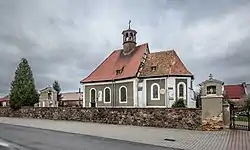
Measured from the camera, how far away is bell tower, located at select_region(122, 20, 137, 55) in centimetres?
4522

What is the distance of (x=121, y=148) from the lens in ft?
37.7

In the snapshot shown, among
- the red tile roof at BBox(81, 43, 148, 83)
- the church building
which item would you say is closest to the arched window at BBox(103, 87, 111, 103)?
the church building

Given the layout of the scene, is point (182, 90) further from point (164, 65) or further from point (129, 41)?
point (129, 41)

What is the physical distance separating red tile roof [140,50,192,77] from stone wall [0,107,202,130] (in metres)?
13.9

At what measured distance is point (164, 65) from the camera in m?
39.5

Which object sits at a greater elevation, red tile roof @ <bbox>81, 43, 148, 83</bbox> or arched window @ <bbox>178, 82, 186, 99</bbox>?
red tile roof @ <bbox>81, 43, 148, 83</bbox>

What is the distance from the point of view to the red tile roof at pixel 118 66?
135 ft

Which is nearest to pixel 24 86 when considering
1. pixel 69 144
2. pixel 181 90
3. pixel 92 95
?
Result: pixel 92 95

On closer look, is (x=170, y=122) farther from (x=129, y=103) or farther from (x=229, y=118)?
(x=129, y=103)

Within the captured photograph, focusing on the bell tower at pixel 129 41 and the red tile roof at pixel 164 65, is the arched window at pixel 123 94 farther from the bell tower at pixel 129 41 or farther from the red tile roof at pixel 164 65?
the bell tower at pixel 129 41

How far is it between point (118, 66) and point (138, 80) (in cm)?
516

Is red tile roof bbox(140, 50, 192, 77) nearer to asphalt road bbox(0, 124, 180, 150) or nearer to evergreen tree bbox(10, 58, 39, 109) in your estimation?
evergreen tree bbox(10, 58, 39, 109)

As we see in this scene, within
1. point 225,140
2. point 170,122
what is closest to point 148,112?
point 170,122

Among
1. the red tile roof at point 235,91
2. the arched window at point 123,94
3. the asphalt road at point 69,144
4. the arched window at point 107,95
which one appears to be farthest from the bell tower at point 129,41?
the red tile roof at point 235,91
